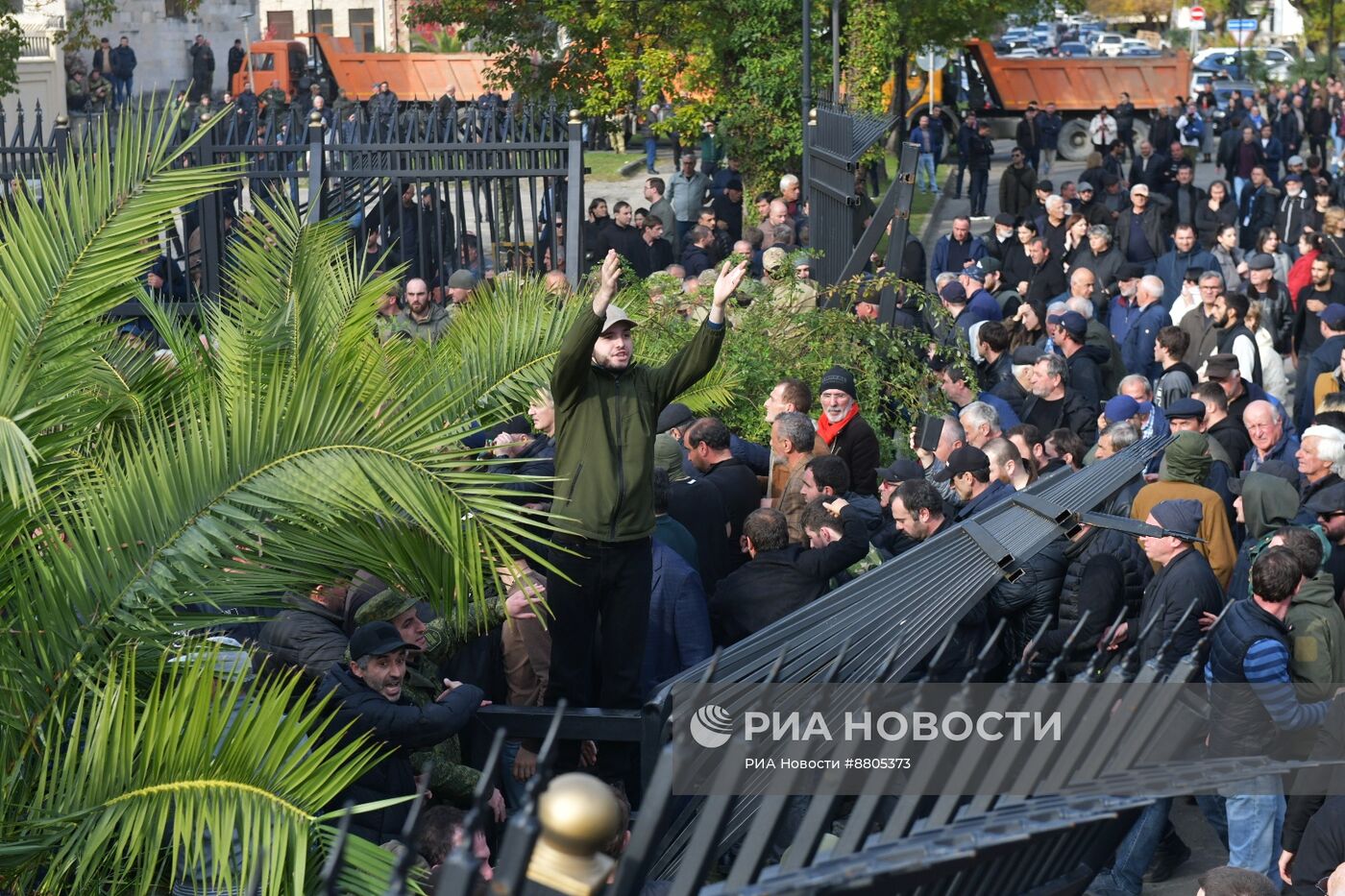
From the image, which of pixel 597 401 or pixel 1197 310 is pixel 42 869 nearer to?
pixel 597 401

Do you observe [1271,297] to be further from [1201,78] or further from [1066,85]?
[1201,78]

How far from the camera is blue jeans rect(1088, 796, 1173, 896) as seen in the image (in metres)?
6.12

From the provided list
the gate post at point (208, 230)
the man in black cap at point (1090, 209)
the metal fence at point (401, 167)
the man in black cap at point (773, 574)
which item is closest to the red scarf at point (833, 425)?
the man in black cap at point (773, 574)

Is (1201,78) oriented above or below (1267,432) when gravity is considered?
above

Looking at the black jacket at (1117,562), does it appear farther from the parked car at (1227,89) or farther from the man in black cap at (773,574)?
the parked car at (1227,89)

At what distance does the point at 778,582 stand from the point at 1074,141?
28113 millimetres

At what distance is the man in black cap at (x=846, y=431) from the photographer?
8523mm

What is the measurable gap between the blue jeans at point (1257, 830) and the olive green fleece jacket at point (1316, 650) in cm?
42

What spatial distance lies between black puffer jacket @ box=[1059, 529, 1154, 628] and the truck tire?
27015mm

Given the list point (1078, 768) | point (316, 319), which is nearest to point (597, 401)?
point (316, 319)

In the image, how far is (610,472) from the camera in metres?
5.77

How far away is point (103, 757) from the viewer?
373 cm

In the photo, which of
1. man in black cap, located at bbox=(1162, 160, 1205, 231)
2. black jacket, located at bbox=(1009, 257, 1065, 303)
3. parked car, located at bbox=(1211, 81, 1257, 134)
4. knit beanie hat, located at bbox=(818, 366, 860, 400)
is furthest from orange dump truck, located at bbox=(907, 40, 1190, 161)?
knit beanie hat, located at bbox=(818, 366, 860, 400)

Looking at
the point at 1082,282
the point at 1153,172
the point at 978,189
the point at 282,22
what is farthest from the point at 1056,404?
the point at 282,22
